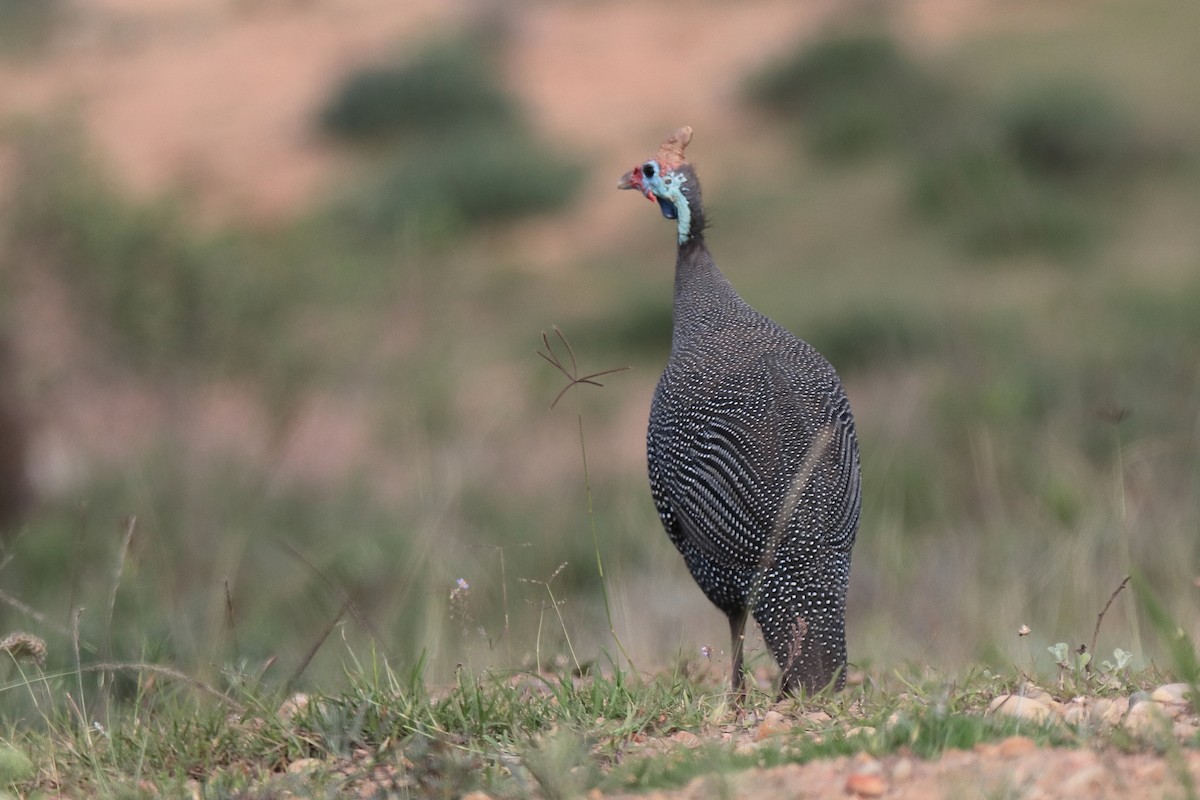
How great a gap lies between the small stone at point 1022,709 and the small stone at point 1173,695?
0.24 m

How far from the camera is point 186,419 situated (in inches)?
433

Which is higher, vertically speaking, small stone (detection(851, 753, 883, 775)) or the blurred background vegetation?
small stone (detection(851, 753, 883, 775))

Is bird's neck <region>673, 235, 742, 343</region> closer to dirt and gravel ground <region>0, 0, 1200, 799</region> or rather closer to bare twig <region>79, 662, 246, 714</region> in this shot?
bare twig <region>79, 662, 246, 714</region>

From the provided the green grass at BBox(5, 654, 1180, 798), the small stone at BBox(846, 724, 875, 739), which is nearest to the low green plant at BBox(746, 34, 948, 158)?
the green grass at BBox(5, 654, 1180, 798)

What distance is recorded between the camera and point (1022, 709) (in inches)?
134

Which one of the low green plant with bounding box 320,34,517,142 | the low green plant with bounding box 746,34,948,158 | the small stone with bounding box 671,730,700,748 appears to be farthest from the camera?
the low green plant with bounding box 320,34,517,142

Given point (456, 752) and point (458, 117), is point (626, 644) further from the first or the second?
point (458, 117)

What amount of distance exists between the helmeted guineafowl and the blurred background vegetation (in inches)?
10.8

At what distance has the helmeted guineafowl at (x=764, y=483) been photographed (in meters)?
4.17

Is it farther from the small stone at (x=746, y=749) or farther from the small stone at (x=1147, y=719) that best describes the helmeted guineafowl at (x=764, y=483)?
the small stone at (x=1147, y=719)

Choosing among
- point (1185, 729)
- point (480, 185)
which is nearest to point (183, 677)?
point (1185, 729)

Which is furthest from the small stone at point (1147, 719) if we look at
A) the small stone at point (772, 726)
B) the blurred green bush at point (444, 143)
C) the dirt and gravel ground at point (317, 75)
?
the dirt and gravel ground at point (317, 75)

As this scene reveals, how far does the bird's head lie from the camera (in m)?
4.94

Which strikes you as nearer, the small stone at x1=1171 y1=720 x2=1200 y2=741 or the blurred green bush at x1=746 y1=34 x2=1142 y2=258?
the small stone at x1=1171 y1=720 x2=1200 y2=741
